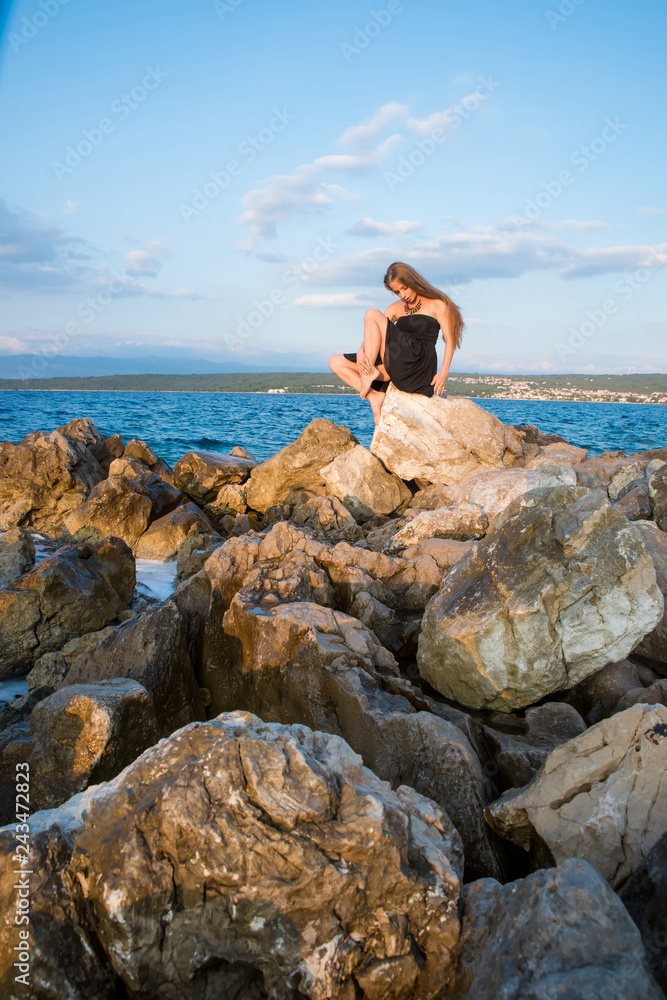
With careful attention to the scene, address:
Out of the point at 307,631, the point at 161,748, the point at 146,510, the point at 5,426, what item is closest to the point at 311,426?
the point at 146,510

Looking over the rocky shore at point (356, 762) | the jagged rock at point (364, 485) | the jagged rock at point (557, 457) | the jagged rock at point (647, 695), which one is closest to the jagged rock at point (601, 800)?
the rocky shore at point (356, 762)

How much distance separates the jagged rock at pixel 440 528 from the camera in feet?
18.5

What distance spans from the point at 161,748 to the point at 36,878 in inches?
20.6

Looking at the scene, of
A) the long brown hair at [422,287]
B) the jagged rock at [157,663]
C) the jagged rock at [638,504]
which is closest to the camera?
the jagged rock at [157,663]

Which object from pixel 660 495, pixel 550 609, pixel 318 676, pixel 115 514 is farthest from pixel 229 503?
pixel 550 609

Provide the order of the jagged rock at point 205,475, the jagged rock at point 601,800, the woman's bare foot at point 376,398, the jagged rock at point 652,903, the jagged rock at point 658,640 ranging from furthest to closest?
1. the jagged rock at point 205,475
2. the woman's bare foot at point 376,398
3. the jagged rock at point 658,640
4. the jagged rock at point 601,800
5. the jagged rock at point 652,903

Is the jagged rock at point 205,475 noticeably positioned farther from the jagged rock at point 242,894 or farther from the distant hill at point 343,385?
the distant hill at point 343,385

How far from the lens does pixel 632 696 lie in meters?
3.48

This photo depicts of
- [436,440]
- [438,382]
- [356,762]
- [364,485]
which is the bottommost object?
[356,762]

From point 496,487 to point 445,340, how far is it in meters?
2.62

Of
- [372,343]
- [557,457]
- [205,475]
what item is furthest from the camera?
[205,475]

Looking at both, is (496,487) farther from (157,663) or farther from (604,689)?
(157,663)

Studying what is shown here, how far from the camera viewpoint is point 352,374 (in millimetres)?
8641

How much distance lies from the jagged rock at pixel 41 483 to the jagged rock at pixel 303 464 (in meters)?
2.92
